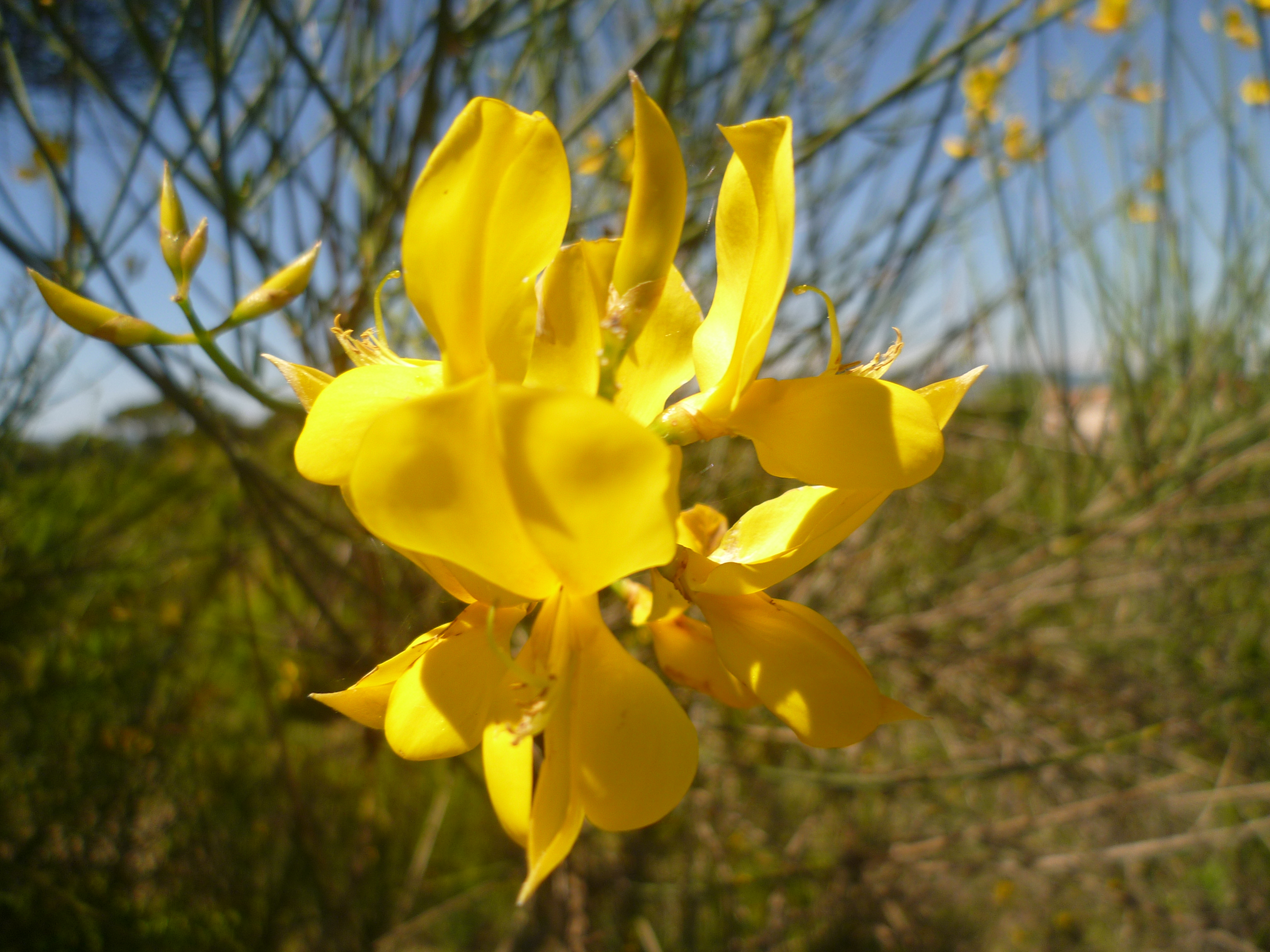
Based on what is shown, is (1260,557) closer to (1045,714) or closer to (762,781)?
(1045,714)

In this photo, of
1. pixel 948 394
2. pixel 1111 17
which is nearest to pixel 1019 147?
pixel 1111 17

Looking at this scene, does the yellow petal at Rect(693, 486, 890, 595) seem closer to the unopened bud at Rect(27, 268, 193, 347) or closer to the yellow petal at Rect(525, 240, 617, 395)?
the yellow petal at Rect(525, 240, 617, 395)

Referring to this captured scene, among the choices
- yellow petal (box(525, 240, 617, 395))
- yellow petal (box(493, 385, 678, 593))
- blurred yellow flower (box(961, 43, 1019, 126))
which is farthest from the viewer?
blurred yellow flower (box(961, 43, 1019, 126))

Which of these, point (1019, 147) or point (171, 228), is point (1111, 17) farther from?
point (171, 228)

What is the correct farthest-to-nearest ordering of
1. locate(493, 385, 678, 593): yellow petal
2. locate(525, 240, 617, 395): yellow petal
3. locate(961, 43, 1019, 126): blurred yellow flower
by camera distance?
locate(961, 43, 1019, 126): blurred yellow flower → locate(525, 240, 617, 395): yellow petal → locate(493, 385, 678, 593): yellow petal

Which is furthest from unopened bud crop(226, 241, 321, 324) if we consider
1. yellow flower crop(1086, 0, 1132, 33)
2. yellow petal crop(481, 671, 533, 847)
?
yellow flower crop(1086, 0, 1132, 33)

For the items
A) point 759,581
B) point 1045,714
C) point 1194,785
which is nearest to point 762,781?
point 1045,714
